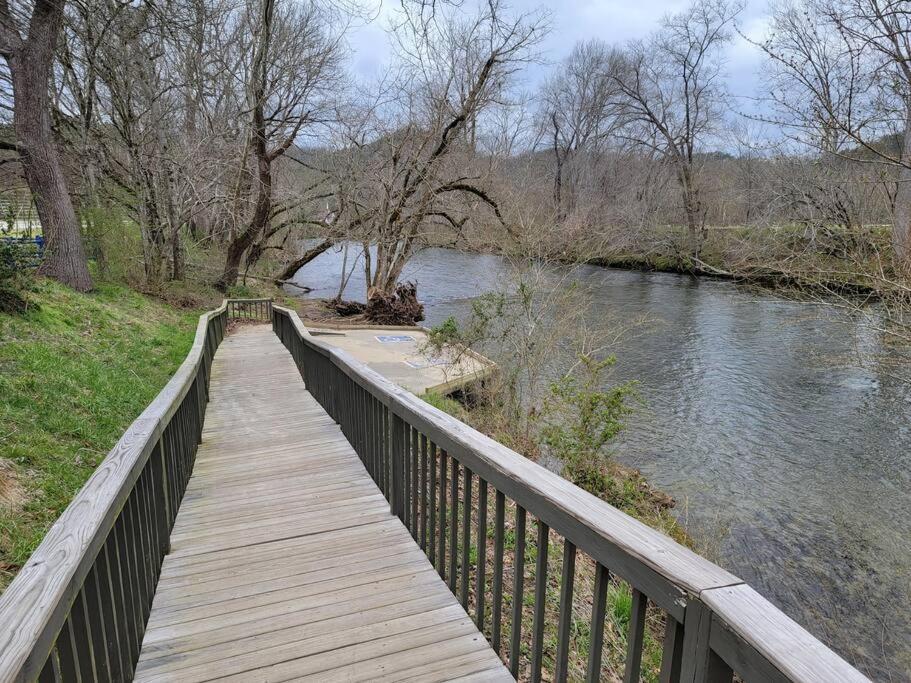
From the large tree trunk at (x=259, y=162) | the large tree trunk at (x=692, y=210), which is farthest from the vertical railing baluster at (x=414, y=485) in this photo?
the large tree trunk at (x=692, y=210)

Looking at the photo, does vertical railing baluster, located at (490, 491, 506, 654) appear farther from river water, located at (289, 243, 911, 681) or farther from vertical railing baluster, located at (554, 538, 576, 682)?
river water, located at (289, 243, 911, 681)

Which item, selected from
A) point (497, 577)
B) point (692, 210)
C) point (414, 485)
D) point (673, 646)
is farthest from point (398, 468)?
point (692, 210)

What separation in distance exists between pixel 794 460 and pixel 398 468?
291 inches

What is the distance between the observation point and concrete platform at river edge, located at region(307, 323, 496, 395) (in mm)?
10181

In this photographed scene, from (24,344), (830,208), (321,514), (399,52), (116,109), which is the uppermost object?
(399,52)

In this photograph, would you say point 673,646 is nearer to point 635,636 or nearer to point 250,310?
point 635,636

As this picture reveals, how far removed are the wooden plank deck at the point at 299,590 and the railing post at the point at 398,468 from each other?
0.09 metres

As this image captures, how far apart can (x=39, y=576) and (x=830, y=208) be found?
12.9 metres

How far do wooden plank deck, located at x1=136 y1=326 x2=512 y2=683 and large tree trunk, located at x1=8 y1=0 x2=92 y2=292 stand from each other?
814 cm

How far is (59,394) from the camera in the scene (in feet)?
17.2

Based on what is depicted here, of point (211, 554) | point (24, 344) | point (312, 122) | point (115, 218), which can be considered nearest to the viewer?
point (211, 554)

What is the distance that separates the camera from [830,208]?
35.4ft

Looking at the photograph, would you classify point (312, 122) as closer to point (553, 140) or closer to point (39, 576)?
point (39, 576)

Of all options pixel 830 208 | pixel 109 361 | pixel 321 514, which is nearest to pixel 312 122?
pixel 109 361
